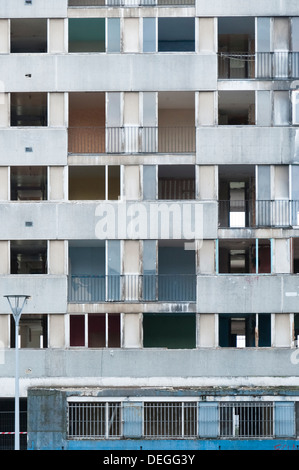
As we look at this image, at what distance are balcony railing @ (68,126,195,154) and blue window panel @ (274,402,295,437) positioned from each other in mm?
10288

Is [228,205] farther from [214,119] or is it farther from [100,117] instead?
[100,117]

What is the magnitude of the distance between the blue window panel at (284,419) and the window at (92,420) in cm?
578

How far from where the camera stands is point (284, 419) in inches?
1176

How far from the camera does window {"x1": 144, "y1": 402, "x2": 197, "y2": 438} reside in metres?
29.8

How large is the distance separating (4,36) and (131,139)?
6.36m

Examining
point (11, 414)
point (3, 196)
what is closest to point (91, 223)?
point (3, 196)

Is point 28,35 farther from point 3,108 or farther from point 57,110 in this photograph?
point 57,110

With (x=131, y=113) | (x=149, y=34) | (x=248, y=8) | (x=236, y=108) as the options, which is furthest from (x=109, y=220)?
(x=248, y=8)

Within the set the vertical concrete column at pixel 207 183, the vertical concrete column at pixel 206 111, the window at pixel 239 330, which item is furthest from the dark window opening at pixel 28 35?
the window at pixel 239 330

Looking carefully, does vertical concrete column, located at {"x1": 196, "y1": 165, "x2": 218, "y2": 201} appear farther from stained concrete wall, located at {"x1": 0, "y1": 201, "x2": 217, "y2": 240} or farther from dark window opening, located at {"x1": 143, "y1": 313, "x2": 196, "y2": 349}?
dark window opening, located at {"x1": 143, "y1": 313, "x2": 196, "y2": 349}

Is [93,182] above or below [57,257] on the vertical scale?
above

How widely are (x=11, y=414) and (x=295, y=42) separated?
713 inches
